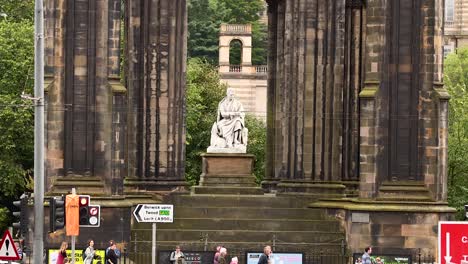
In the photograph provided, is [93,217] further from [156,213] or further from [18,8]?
[18,8]

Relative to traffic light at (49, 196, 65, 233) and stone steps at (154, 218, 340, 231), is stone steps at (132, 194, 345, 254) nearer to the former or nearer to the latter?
stone steps at (154, 218, 340, 231)

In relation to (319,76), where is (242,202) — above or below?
below

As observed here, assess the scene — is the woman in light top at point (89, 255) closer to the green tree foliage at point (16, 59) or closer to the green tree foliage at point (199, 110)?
the green tree foliage at point (16, 59)

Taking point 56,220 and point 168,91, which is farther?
point 168,91

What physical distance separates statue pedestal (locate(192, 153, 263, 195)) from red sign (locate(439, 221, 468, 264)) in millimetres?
34276

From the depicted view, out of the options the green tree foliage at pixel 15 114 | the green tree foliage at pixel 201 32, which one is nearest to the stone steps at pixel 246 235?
the green tree foliage at pixel 15 114

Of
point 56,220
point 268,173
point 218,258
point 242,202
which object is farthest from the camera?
point 268,173

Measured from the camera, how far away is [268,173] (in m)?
61.8

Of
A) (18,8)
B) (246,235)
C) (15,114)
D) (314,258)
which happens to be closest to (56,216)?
(314,258)

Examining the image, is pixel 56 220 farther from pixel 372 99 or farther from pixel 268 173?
pixel 268 173

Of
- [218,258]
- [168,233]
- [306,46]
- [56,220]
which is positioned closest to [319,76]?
[306,46]

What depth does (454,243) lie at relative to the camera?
20297 millimetres

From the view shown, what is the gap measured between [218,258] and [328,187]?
13233mm

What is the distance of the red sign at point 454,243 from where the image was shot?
66.3ft
